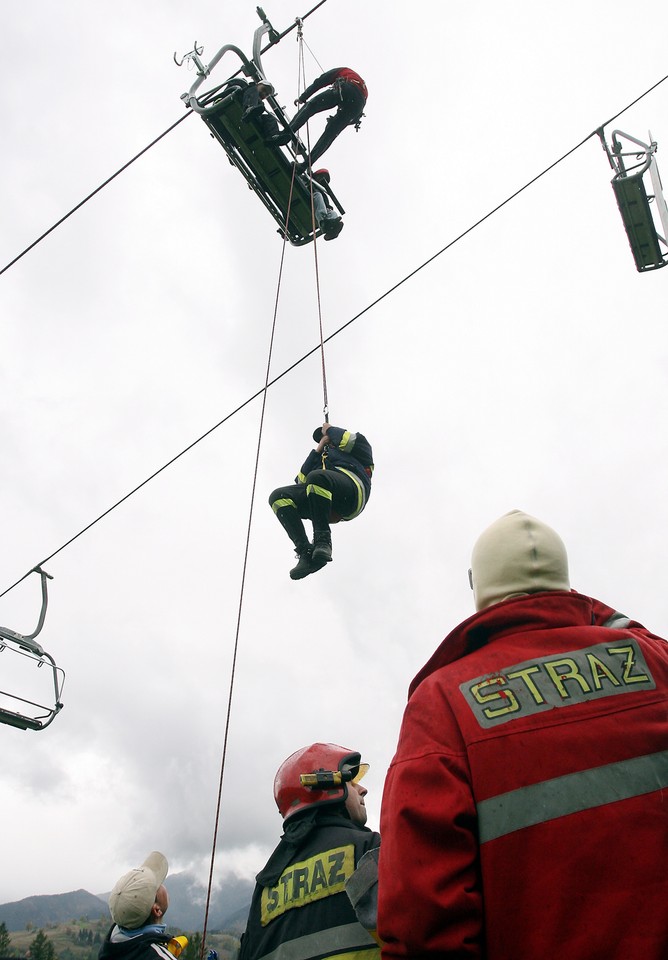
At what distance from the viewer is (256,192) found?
5.80 m

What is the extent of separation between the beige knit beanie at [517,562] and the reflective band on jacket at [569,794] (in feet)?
1.51

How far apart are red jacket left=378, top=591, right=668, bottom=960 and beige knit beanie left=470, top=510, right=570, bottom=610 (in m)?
0.16

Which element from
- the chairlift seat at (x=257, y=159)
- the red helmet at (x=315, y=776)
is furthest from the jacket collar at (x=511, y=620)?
the chairlift seat at (x=257, y=159)

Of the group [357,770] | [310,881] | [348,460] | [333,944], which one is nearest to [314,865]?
[310,881]

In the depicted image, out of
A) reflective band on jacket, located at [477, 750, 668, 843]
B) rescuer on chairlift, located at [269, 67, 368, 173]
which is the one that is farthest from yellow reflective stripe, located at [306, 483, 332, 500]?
reflective band on jacket, located at [477, 750, 668, 843]

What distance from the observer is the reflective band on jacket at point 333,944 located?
199 centimetres

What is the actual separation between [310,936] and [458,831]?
3.35 feet

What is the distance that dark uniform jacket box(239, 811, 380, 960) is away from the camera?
204cm

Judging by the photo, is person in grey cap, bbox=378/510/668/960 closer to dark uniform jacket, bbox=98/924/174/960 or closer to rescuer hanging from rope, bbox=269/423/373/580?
dark uniform jacket, bbox=98/924/174/960

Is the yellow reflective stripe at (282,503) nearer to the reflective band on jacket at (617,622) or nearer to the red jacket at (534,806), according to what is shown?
the reflective band on jacket at (617,622)

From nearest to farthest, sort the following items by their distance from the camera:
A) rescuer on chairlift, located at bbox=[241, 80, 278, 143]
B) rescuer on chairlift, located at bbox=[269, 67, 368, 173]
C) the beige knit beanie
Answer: the beige knit beanie, rescuer on chairlift, located at bbox=[241, 80, 278, 143], rescuer on chairlift, located at bbox=[269, 67, 368, 173]

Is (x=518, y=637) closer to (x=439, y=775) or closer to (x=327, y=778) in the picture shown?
(x=439, y=775)

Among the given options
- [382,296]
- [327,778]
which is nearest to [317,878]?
[327,778]

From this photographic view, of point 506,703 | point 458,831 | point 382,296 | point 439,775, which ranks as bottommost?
Answer: point 458,831
